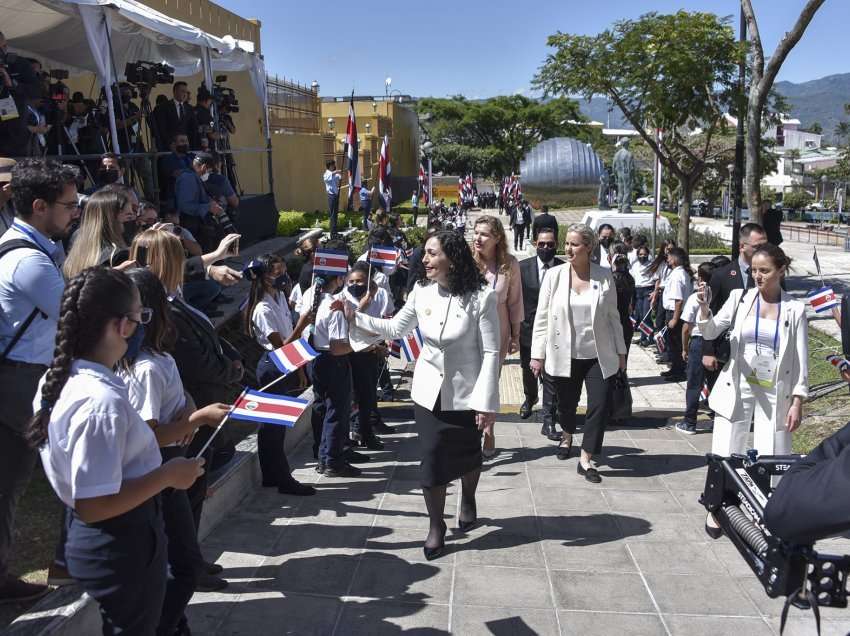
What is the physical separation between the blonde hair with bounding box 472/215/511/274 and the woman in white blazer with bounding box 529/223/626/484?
46cm

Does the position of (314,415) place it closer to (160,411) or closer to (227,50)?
(160,411)

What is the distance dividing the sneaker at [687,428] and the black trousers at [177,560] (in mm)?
4994

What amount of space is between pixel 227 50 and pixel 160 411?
1031 centimetres

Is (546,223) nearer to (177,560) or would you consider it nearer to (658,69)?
(177,560)

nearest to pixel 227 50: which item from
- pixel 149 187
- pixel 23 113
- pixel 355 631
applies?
pixel 149 187

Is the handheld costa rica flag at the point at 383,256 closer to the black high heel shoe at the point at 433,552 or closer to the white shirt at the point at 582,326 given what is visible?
the white shirt at the point at 582,326

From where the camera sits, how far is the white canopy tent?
28.3ft

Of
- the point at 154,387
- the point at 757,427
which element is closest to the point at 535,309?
the point at 757,427

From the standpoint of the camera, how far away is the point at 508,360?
431 inches

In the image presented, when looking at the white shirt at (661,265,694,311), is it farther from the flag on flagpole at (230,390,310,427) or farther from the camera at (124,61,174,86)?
the camera at (124,61,174,86)

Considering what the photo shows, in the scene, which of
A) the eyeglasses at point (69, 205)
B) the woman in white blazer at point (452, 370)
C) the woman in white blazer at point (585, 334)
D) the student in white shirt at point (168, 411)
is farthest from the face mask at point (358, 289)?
the student in white shirt at point (168, 411)

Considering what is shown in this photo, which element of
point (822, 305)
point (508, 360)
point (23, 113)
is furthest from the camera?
point (508, 360)

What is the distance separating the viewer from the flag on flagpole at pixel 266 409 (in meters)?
3.13

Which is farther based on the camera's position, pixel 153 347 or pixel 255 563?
pixel 255 563
